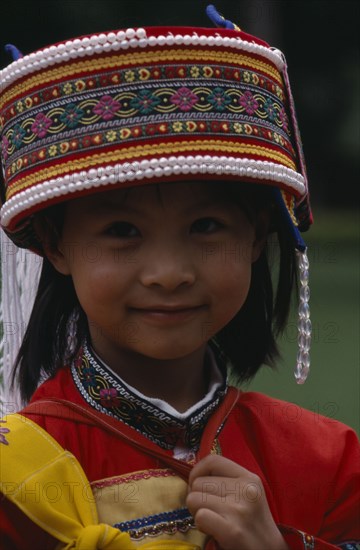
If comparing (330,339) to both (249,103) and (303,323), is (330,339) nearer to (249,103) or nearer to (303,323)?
(303,323)

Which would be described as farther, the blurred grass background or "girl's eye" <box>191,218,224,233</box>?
the blurred grass background

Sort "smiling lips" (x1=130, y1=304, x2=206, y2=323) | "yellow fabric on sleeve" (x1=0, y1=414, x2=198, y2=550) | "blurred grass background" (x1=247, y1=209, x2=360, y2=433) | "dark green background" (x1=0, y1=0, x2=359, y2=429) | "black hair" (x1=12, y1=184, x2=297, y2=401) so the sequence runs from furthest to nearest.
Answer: "dark green background" (x1=0, y1=0, x2=359, y2=429) → "blurred grass background" (x1=247, y1=209, x2=360, y2=433) → "black hair" (x1=12, y1=184, x2=297, y2=401) → "smiling lips" (x1=130, y1=304, x2=206, y2=323) → "yellow fabric on sleeve" (x1=0, y1=414, x2=198, y2=550)

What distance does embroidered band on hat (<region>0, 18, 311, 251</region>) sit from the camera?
134 centimetres

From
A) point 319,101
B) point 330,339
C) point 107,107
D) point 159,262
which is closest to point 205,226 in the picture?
point 159,262

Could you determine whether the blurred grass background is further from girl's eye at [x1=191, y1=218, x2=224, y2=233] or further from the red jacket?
girl's eye at [x1=191, y1=218, x2=224, y2=233]

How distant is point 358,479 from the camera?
158 centimetres

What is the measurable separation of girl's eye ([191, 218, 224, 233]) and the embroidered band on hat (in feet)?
0.30

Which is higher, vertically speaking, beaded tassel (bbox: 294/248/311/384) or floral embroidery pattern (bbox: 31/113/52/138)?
floral embroidery pattern (bbox: 31/113/52/138)

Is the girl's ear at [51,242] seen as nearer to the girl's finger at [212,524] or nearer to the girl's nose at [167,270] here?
the girl's nose at [167,270]

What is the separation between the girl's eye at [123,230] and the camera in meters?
1.41

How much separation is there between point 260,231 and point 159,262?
29 centimetres

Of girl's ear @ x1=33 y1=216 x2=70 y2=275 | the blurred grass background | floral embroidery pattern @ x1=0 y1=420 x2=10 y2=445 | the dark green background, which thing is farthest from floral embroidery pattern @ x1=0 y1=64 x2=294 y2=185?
the dark green background

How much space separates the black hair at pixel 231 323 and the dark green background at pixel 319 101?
8.74 ft

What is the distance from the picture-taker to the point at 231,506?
4.45 ft
